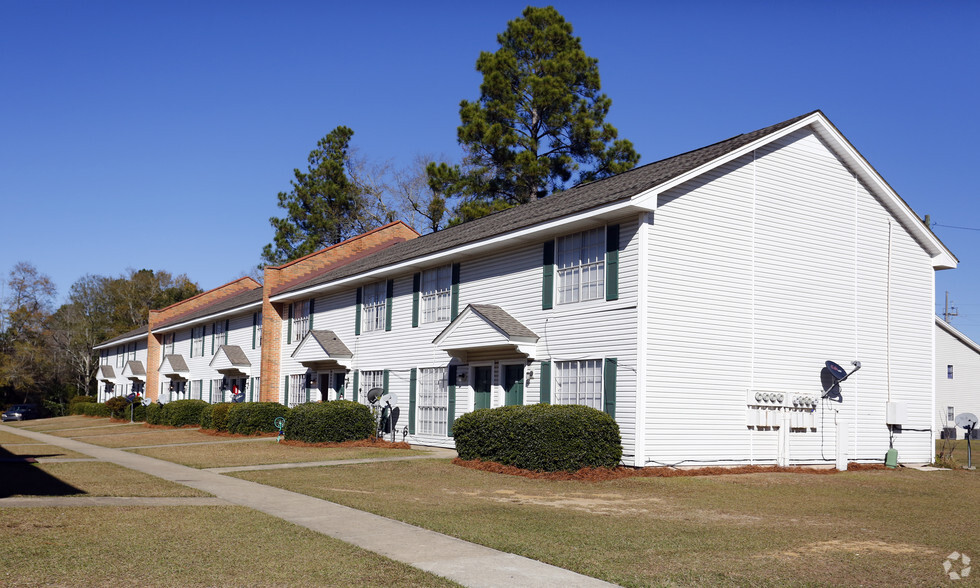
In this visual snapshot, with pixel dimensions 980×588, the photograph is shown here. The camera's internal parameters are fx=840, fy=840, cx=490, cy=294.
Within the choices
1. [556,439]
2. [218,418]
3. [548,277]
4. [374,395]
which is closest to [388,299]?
[374,395]

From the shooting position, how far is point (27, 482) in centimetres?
1382

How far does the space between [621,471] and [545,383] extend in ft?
10.8

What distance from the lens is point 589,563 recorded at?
7.70m

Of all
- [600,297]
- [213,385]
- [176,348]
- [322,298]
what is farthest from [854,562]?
[176,348]

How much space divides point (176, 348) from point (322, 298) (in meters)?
21.3

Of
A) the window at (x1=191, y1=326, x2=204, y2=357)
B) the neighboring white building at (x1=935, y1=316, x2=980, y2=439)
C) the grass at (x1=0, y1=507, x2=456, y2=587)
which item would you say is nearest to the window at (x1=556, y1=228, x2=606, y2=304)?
the grass at (x1=0, y1=507, x2=456, y2=587)

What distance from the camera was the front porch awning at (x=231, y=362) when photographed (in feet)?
116

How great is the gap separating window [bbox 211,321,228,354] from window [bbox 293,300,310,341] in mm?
8929

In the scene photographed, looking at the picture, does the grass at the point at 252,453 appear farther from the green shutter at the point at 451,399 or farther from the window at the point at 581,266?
the window at the point at 581,266

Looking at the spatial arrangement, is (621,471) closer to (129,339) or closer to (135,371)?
(135,371)

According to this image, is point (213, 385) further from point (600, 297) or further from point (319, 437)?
point (600, 297)

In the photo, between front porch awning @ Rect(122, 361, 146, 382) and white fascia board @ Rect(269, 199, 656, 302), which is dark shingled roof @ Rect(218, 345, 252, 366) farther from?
front porch awning @ Rect(122, 361, 146, 382)

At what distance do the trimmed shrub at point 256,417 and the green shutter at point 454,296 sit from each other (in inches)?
349

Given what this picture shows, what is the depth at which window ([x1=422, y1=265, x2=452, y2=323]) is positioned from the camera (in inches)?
887
